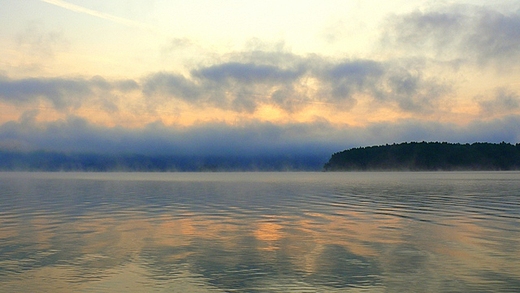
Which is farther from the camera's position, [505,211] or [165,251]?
[505,211]

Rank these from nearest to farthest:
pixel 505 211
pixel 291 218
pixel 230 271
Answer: pixel 230 271
pixel 291 218
pixel 505 211

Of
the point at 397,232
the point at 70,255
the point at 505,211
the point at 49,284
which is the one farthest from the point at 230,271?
the point at 505,211

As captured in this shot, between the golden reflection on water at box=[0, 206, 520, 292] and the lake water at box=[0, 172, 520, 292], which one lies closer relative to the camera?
the lake water at box=[0, 172, 520, 292]

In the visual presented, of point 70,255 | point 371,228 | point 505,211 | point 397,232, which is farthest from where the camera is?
point 505,211

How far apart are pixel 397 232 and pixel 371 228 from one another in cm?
279

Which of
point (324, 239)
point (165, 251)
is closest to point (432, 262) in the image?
point (324, 239)

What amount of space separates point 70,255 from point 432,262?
20.3 meters

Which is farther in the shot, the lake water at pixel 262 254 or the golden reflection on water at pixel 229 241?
the golden reflection on water at pixel 229 241

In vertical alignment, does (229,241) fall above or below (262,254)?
above

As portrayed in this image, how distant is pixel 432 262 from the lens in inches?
976

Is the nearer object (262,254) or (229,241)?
(262,254)

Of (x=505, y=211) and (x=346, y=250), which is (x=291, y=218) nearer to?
(x=346, y=250)

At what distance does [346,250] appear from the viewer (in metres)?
28.4

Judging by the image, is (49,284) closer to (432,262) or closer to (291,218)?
(432,262)
